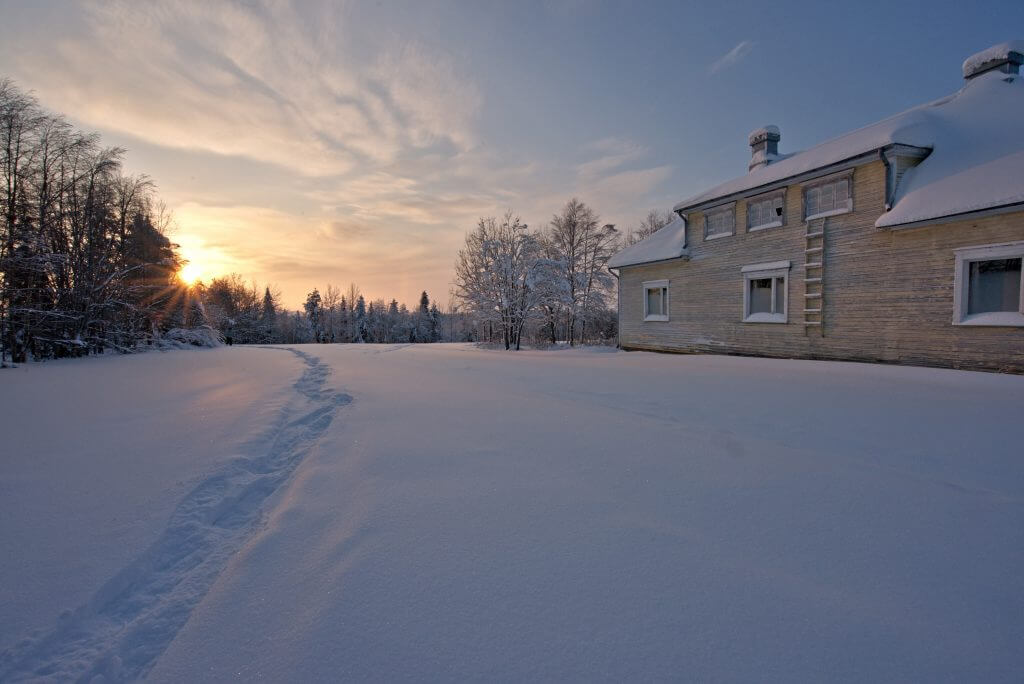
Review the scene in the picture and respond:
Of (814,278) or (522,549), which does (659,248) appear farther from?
(522,549)

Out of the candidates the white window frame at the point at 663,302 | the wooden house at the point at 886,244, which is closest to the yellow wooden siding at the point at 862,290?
the wooden house at the point at 886,244

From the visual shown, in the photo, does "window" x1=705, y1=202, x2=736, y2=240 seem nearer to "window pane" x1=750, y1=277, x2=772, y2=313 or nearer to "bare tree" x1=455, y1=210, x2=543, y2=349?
"window pane" x1=750, y1=277, x2=772, y2=313

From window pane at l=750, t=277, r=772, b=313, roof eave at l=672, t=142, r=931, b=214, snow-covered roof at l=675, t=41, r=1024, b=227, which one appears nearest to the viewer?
snow-covered roof at l=675, t=41, r=1024, b=227

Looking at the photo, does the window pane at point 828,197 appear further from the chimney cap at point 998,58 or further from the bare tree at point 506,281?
the bare tree at point 506,281

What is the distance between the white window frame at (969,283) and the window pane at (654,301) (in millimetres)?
8363

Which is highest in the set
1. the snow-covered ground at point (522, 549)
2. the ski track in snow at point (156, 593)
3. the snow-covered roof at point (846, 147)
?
the snow-covered roof at point (846, 147)

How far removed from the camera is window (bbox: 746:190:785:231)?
12.5 m

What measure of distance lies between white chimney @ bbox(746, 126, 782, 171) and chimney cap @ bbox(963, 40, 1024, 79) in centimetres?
505

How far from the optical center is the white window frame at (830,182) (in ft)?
35.5

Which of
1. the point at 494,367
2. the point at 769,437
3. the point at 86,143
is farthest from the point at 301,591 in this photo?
the point at 86,143

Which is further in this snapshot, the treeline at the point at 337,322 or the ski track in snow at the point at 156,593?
the treeline at the point at 337,322

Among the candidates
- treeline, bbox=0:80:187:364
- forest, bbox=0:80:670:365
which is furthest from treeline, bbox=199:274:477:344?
treeline, bbox=0:80:187:364

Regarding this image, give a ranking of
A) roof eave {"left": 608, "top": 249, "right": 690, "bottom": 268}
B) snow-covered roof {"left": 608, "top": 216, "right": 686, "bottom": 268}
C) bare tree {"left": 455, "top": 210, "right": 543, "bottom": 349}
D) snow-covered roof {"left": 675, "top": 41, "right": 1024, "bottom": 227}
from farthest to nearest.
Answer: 1. bare tree {"left": 455, "top": 210, "right": 543, "bottom": 349}
2. snow-covered roof {"left": 608, "top": 216, "right": 686, "bottom": 268}
3. roof eave {"left": 608, "top": 249, "right": 690, "bottom": 268}
4. snow-covered roof {"left": 675, "top": 41, "right": 1024, "bottom": 227}

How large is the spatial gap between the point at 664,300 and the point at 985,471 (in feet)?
44.8
